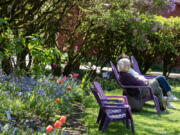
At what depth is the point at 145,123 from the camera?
6.03 metres

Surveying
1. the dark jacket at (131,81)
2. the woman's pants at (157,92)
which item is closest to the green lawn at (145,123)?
the woman's pants at (157,92)

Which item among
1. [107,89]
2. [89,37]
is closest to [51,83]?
[107,89]

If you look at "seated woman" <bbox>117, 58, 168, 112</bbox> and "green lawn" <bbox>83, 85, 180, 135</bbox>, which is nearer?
"green lawn" <bbox>83, 85, 180, 135</bbox>

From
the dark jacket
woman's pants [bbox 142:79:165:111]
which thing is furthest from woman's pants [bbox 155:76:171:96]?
the dark jacket

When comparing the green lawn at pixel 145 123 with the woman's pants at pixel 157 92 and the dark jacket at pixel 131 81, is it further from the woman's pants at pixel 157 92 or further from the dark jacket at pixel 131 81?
the dark jacket at pixel 131 81

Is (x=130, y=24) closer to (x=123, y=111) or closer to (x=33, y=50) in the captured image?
(x=123, y=111)

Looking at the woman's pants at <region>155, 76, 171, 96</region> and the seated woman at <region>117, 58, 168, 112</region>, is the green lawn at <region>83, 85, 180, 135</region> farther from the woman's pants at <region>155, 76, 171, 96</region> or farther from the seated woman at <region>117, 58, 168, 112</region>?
the woman's pants at <region>155, 76, 171, 96</region>

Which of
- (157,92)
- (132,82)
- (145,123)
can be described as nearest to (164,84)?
(157,92)

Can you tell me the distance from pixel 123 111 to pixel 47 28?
4815 mm

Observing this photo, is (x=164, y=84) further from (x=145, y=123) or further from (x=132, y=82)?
(x=145, y=123)

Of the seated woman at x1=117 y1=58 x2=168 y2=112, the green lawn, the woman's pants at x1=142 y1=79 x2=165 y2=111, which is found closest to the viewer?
the green lawn

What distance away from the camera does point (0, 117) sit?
14.4 ft

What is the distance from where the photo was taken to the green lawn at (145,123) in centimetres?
536

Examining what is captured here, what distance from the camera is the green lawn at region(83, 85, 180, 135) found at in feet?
17.6
